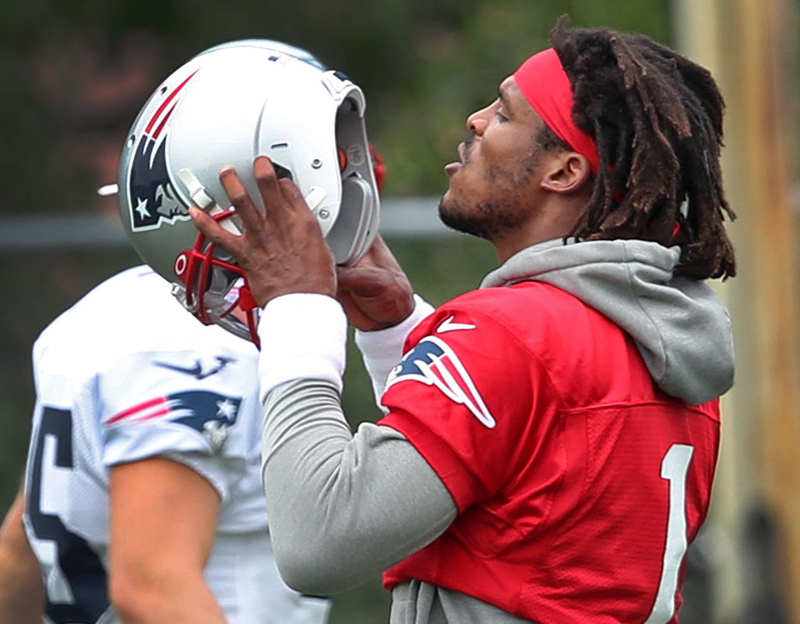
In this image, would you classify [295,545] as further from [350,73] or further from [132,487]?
[350,73]

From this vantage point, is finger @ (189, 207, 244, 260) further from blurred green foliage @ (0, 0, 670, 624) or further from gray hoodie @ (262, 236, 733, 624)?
blurred green foliage @ (0, 0, 670, 624)

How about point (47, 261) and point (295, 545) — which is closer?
point (295, 545)

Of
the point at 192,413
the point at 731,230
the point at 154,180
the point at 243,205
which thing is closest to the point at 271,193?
the point at 243,205

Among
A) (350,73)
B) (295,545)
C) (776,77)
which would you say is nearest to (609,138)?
(295,545)

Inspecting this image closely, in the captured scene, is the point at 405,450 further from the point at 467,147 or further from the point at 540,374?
the point at 467,147

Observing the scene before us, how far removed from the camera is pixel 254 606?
2.80 m

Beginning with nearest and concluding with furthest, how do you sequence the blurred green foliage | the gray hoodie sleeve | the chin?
the gray hoodie sleeve → the chin → the blurred green foliage

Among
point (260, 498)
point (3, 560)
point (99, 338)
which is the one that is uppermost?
point (99, 338)

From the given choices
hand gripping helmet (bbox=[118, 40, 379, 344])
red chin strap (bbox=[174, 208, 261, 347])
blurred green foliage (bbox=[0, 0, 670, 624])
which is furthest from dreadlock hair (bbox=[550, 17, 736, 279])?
blurred green foliage (bbox=[0, 0, 670, 624])

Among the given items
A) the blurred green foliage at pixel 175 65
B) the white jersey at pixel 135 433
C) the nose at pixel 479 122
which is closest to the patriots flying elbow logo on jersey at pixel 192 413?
the white jersey at pixel 135 433

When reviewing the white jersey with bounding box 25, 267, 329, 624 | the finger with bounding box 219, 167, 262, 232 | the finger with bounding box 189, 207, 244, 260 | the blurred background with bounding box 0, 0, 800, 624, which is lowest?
the blurred background with bounding box 0, 0, 800, 624

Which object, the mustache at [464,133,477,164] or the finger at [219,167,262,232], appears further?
the mustache at [464,133,477,164]

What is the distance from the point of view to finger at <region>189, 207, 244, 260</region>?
7.25 ft

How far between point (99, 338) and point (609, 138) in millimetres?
1107
